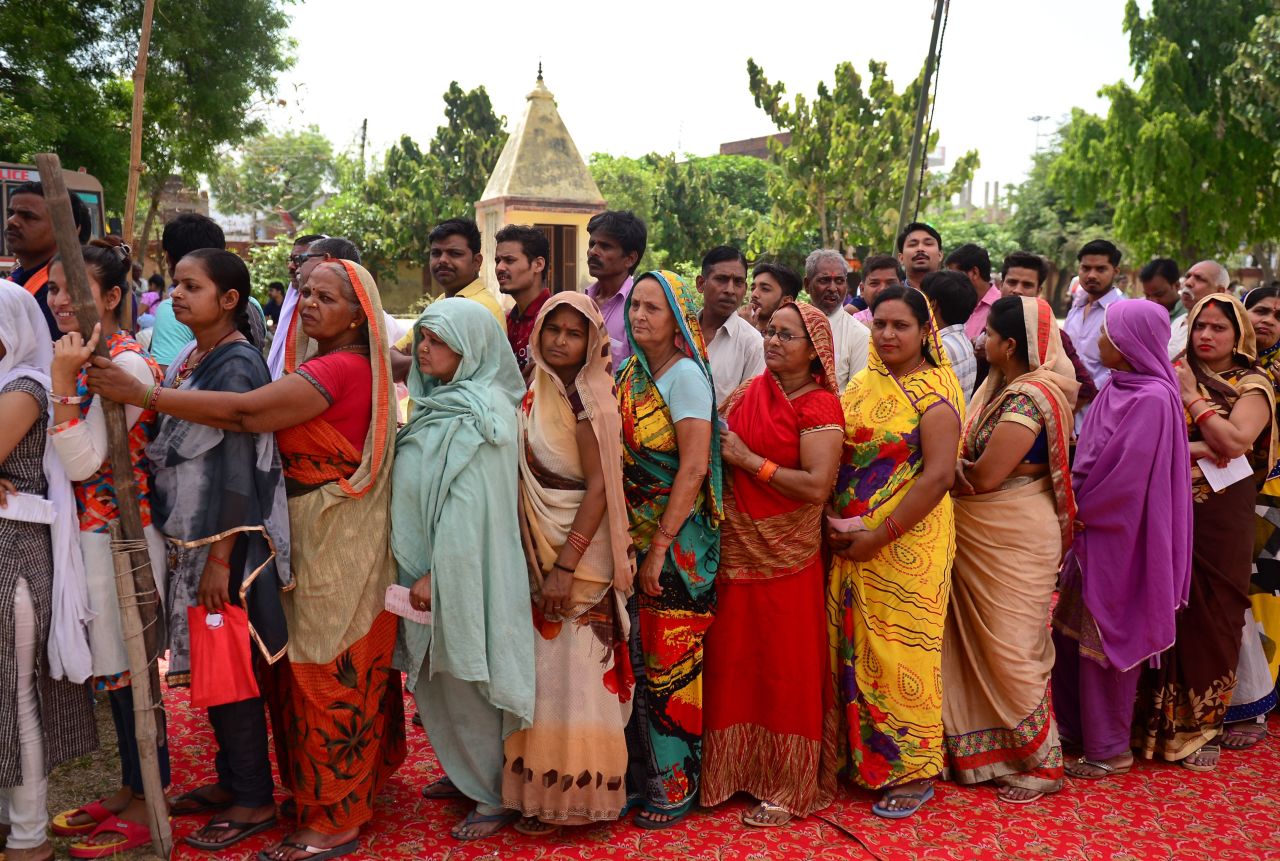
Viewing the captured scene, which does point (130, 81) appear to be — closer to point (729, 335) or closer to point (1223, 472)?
point (729, 335)

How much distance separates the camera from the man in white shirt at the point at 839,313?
16.9 ft

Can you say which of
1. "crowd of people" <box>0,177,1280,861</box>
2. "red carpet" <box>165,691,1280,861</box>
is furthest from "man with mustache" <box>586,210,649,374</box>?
"red carpet" <box>165,691,1280,861</box>

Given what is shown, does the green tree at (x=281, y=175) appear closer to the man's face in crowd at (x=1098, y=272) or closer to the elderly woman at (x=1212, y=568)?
the man's face in crowd at (x=1098, y=272)

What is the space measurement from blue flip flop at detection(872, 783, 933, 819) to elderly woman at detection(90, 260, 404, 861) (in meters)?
1.81

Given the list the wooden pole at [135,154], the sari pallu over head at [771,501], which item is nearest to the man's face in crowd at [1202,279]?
the sari pallu over head at [771,501]

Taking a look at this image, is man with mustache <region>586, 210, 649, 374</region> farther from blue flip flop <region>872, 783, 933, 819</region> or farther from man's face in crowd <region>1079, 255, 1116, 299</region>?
man's face in crowd <region>1079, 255, 1116, 299</region>

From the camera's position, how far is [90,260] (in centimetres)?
317

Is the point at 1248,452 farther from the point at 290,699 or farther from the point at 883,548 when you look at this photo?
the point at 290,699

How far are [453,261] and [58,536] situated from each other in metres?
2.26

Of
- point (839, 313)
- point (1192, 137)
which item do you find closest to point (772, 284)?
point (839, 313)

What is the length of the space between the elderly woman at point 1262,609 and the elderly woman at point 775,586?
218cm

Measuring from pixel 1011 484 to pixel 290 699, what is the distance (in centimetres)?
274

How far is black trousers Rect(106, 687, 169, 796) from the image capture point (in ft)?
10.6

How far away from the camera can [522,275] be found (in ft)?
14.9
